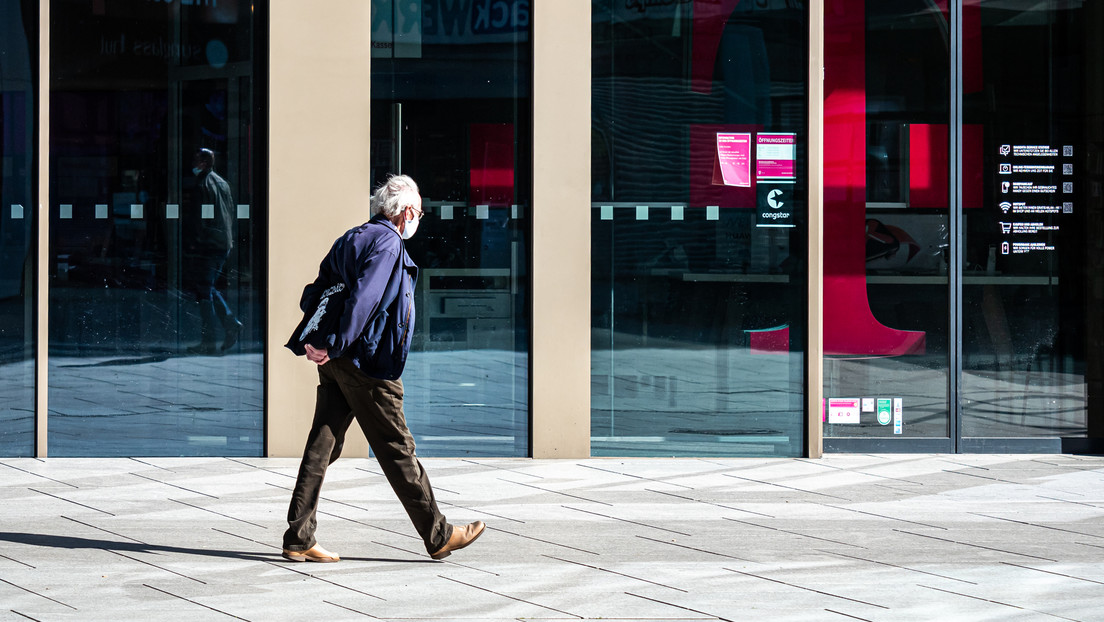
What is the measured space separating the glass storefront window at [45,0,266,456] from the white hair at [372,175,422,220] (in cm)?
294

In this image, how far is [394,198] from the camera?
5941 millimetres

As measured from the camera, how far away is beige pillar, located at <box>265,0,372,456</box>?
857 cm

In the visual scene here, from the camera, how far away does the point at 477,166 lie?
875 cm

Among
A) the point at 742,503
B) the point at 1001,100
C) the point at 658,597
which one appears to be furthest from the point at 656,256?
the point at 658,597

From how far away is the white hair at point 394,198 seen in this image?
5941 mm

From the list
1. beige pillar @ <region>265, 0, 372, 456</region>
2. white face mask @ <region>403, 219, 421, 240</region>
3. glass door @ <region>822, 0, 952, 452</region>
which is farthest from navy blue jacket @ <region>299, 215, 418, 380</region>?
glass door @ <region>822, 0, 952, 452</region>

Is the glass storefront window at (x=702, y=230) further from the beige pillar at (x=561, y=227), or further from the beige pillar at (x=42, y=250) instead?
the beige pillar at (x=42, y=250)

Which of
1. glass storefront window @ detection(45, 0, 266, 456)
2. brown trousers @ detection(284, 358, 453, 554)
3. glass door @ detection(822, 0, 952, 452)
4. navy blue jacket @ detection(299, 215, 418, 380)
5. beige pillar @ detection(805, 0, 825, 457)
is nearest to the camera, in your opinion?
navy blue jacket @ detection(299, 215, 418, 380)

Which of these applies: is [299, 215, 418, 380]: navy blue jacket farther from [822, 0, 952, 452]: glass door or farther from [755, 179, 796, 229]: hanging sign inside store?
[822, 0, 952, 452]: glass door

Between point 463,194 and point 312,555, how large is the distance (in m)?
3.51

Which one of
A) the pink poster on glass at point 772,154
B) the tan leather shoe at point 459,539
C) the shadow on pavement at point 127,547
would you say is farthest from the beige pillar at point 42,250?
the pink poster on glass at point 772,154

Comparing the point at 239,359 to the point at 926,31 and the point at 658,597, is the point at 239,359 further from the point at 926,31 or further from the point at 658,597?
the point at 926,31

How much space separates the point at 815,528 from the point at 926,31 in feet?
13.5

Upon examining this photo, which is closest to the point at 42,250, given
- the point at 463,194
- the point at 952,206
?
the point at 463,194
